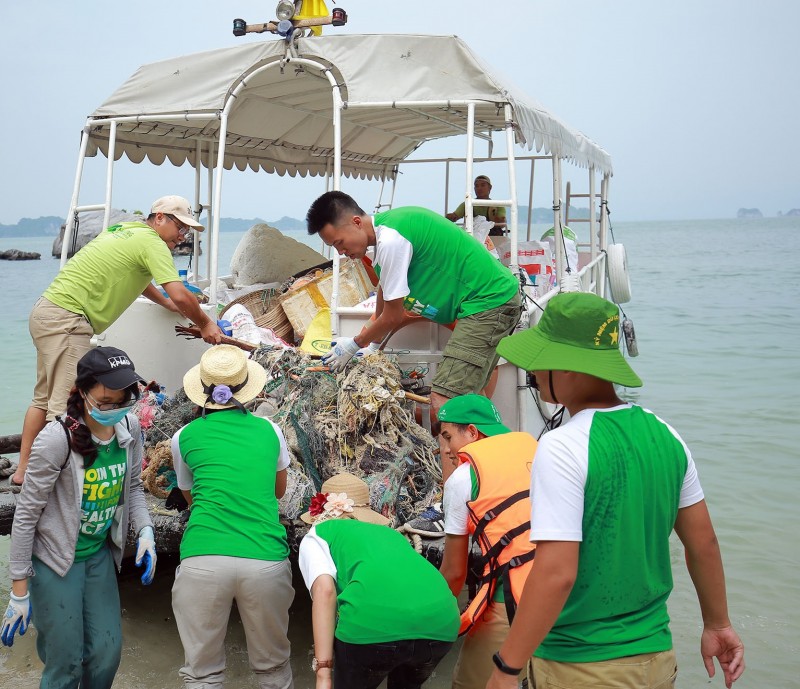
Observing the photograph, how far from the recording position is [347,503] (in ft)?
14.2

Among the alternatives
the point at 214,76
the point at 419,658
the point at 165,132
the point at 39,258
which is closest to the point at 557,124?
the point at 214,76

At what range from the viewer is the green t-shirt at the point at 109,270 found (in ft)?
17.7

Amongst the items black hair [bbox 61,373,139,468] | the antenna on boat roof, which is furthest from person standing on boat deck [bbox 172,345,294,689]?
the antenna on boat roof

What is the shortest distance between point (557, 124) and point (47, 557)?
6208mm

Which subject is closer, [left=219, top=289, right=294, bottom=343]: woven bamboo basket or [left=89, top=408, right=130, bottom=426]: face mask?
[left=89, top=408, right=130, bottom=426]: face mask

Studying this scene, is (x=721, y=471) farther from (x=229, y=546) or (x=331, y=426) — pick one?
(x=229, y=546)

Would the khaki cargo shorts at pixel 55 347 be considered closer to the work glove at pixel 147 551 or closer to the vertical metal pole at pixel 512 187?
the work glove at pixel 147 551

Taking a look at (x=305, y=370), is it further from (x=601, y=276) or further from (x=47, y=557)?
(x=601, y=276)

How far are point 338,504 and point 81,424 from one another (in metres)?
1.50

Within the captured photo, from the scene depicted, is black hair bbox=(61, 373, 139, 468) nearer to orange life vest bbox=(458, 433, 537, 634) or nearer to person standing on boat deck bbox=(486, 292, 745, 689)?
orange life vest bbox=(458, 433, 537, 634)

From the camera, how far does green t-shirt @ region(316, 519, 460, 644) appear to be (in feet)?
9.52

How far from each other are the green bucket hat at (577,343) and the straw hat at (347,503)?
2.18 meters

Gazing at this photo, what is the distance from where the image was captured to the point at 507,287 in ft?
17.0

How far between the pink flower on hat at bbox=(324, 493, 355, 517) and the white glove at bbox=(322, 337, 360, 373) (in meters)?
1.32
